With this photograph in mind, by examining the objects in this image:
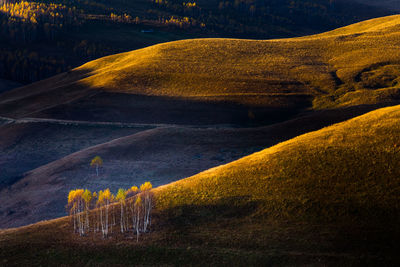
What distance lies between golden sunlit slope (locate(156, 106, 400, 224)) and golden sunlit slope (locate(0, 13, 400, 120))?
38390mm

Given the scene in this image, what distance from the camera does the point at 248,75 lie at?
10400cm

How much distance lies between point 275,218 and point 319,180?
7014mm

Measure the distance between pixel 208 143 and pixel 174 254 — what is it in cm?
3887

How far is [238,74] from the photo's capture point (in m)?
105

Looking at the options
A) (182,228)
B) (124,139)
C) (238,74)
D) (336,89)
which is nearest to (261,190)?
(182,228)

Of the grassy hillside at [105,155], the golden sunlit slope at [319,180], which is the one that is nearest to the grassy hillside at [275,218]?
the golden sunlit slope at [319,180]

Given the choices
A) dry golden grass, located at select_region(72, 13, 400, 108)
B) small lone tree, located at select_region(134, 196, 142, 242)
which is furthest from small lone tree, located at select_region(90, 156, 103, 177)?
dry golden grass, located at select_region(72, 13, 400, 108)

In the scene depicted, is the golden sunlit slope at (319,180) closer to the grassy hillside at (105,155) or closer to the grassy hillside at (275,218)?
the grassy hillside at (275,218)

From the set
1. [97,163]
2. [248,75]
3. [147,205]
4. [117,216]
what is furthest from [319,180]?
[248,75]

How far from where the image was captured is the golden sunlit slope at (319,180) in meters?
34.4

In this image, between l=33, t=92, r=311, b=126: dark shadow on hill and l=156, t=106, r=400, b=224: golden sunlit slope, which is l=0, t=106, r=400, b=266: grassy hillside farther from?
l=33, t=92, r=311, b=126: dark shadow on hill

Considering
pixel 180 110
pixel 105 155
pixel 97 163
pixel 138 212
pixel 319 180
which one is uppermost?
pixel 319 180

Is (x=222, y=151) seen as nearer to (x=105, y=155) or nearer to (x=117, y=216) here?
(x=105, y=155)

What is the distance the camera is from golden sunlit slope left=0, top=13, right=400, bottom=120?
3621 inches
